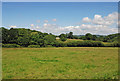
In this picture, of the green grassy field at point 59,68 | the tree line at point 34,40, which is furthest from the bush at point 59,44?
the green grassy field at point 59,68

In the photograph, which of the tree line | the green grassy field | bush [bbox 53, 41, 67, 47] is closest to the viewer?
the green grassy field

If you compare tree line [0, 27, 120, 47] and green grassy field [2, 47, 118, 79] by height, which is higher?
tree line [0, 27, 120, 47]

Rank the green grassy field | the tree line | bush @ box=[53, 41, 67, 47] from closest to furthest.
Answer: the green grassy field
the tree line
bush @ box=[53, 41, 67, 47]

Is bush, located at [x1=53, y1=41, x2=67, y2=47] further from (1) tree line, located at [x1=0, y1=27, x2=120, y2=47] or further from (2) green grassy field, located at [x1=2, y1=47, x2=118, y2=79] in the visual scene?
(2) green grassy field, located at [x1=2, y1=47, x2=118, y2=79]

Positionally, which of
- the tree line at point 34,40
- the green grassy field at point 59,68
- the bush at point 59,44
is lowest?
the green grassy field at point 59,68

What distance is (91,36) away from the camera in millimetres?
43156

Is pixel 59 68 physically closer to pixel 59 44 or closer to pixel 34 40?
pixel 34 40

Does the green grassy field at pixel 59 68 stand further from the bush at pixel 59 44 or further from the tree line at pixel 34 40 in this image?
the bush at pixel 59 44

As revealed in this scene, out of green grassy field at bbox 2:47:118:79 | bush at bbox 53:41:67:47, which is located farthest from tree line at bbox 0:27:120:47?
green grassy field at bbox 2:47:118:79

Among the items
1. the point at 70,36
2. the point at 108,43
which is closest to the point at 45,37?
the point at 70,36

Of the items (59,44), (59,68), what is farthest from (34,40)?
(59,68)

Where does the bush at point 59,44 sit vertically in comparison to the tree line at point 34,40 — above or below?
below

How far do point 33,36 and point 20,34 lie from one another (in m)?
3.84

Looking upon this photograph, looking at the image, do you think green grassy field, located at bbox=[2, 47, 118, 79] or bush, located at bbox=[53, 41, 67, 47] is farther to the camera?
bush, located at bbox=[53, 41, 67, 47]
